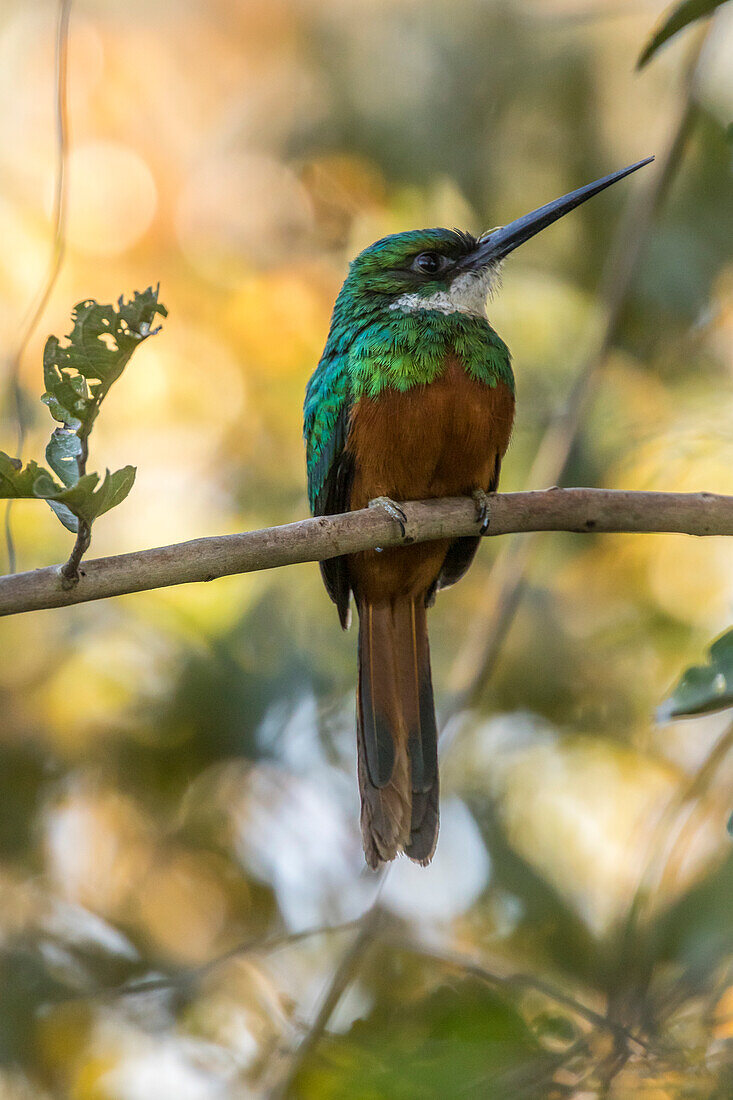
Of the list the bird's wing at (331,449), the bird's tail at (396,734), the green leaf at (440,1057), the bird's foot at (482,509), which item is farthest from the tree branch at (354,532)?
the green leaf at (440,1057)

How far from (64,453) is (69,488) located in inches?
3.2

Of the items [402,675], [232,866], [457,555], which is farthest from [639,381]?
[232,866]

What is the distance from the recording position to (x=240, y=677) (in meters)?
3.48

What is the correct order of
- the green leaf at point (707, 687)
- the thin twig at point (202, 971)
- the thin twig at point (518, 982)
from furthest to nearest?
1. the thin twig at point (202, 971)
2. the thin twig at point (518, 982)
3. the green leaf at point (707, 687)

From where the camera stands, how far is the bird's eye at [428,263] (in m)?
2.85

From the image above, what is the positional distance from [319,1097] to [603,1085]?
0.49 metres

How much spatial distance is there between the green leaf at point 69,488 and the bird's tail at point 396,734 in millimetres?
1156

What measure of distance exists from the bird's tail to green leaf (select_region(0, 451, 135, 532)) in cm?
116

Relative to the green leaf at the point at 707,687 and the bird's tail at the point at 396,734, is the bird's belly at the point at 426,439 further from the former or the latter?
the green leaf at the point at 707,687

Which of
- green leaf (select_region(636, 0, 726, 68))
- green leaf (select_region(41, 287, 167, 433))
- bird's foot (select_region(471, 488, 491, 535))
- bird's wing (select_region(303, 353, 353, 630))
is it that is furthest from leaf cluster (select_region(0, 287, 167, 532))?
bird's wing (select_region(303, 353, 353, 630))

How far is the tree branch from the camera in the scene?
157 cm

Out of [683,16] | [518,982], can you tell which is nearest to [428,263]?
[683,16]

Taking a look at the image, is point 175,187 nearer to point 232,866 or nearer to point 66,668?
point 66,668

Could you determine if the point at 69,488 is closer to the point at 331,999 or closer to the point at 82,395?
the point at 82,395
